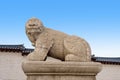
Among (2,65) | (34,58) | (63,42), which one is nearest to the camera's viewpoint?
(34,58)

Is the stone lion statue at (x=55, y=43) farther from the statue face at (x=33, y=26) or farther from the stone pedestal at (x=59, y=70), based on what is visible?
the stone pedestal at (x=59, y=70)

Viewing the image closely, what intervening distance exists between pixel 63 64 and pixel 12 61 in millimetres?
13794

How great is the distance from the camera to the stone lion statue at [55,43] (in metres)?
4.93

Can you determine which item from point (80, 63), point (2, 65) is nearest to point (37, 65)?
point (80, 63)

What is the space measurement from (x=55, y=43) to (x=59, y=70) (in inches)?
27.8

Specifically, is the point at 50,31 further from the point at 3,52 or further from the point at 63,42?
the point at 3,52

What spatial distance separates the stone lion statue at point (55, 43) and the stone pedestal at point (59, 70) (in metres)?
0.35

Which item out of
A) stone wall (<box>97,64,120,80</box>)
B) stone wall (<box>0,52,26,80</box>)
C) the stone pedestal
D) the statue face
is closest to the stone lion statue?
the statue face

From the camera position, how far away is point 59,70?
4.49 m

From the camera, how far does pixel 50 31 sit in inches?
204

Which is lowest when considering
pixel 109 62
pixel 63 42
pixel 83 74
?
pixel 109 62

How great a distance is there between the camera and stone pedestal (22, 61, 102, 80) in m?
4.45

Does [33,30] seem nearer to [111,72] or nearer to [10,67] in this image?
[10,67]

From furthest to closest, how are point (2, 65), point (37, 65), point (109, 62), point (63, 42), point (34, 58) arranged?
point (109, 62) → point (2, 65) → point (63, 42) → point (34, 58) → point (37, 65)
